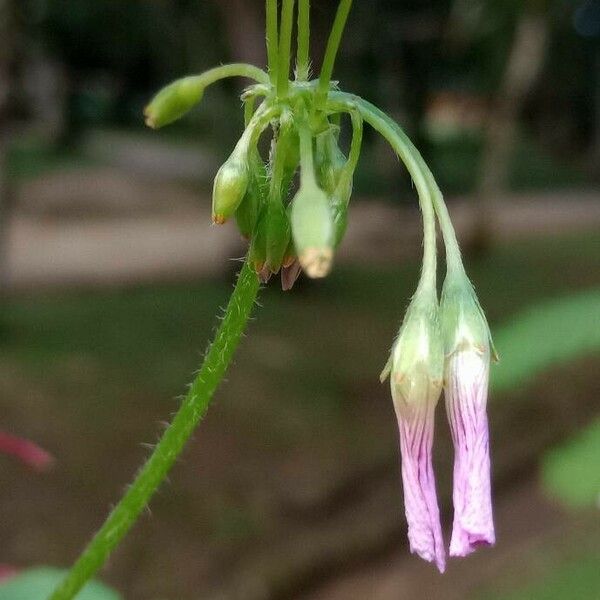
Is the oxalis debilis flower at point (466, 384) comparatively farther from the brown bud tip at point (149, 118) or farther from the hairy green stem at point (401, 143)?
the brown bud tip at point (149, 118)

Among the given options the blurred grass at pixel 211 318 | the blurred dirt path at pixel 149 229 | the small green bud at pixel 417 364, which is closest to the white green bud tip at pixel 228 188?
the small green bud at pixel 417 364

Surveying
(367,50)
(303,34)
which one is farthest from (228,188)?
(367,50)

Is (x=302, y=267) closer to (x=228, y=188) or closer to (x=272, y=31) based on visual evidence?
(x=228, y=188)

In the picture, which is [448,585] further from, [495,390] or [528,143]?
[528,143]

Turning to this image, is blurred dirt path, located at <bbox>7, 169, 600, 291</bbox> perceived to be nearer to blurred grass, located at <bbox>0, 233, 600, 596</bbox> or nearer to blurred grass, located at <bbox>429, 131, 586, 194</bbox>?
blurred grass, located at <bbox>0, 233, 600, 596</bbox>

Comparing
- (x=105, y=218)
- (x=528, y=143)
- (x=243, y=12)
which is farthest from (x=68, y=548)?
(x=528, y=143)

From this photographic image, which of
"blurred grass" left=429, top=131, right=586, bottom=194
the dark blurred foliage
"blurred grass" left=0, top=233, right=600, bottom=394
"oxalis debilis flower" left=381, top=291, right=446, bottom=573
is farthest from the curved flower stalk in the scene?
"blurred grass" left=429, top=131, right=586, bottom=194
